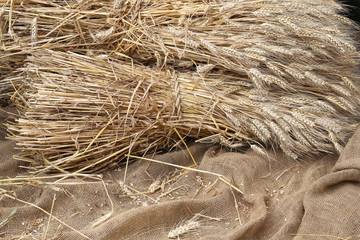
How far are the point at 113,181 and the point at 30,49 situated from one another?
2.07 ft

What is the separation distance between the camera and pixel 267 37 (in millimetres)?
1620

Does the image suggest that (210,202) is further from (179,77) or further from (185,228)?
(179,77)

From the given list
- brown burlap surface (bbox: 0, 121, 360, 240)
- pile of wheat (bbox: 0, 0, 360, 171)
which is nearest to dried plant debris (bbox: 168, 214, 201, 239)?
brown burlap surface (bbox: 0, 121, 360, 240)

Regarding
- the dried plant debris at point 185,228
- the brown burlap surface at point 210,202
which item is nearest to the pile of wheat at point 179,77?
the brown burlap surface at point 210,202

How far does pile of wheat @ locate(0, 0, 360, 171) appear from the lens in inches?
61.9

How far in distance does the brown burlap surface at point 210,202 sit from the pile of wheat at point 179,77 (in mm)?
87

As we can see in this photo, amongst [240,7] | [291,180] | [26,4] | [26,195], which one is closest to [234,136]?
[291,180]

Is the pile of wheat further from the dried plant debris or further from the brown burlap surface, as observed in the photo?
the dried plant debris

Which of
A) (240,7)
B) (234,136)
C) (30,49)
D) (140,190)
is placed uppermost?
(240,7)

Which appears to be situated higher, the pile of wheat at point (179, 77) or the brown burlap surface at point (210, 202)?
the pile of wheat at point (179, 77)

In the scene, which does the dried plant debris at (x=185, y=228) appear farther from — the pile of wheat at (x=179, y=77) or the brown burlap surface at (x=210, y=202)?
the pile of wheat at (x=179, y=77)

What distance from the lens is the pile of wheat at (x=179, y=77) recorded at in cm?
157

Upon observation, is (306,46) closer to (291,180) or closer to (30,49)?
(291,180)

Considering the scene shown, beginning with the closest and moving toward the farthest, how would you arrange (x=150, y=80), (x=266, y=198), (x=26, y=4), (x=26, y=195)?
(x=266, y=198) < (x=26, y=195) < (x=150, y=80) < (x=26, y=4)
